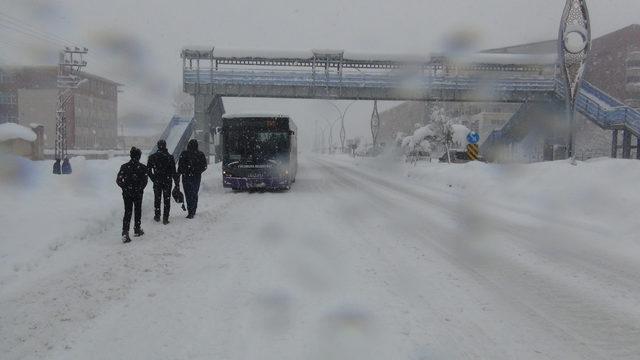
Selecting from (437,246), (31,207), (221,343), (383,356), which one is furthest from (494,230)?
(31,207)

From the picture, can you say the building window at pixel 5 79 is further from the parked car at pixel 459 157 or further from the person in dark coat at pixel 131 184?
the person in dark coat at pixel 131 184

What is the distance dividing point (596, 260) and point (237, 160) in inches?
475

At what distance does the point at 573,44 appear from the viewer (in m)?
17.3

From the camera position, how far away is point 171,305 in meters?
4.62

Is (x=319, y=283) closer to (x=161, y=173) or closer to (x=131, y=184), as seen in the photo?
(x=131, y=184)

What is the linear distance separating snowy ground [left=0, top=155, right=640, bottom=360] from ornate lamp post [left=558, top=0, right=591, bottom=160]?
7.31 metres

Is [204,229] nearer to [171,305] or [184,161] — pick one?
[184,161]

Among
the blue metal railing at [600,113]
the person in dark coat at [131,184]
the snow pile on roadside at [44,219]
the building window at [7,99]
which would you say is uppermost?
the building window at [7,99]

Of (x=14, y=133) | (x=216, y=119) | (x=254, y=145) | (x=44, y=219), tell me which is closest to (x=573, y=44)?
(x=254, y=145)

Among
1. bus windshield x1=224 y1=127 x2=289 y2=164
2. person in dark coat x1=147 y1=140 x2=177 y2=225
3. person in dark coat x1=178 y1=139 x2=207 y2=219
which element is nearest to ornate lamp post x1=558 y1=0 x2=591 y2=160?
bus windshield x1=224 y1=127 x2=289 y2=164

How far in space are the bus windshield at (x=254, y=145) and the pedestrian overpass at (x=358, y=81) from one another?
15.4 m

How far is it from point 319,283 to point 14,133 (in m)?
37.0

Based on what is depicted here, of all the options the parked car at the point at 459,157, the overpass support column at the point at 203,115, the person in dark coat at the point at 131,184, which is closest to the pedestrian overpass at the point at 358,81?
the overpass support column at the point at 203,115

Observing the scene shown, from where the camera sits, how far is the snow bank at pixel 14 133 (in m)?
33.6
